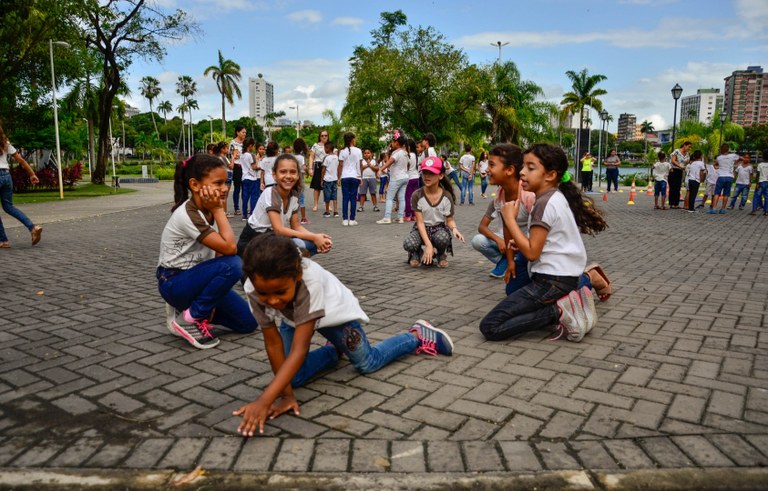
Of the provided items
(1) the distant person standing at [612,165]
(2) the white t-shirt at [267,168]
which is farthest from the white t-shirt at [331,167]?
(1) the distant person standing at [612,165]

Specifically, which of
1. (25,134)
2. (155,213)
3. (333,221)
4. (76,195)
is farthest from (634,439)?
(25,134)

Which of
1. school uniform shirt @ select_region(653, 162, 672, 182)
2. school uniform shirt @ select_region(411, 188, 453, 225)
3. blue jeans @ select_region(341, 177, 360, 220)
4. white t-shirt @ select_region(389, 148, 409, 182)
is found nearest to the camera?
school uniform shirt @ select_region(411, 188, 453, 225)

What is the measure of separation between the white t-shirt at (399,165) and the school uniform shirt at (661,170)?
27.3ft

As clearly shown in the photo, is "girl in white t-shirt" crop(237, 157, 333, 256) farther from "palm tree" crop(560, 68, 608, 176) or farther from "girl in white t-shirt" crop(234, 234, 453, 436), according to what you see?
"palm tree" crop(560, 68, 608, 176)

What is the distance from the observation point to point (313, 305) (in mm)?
3061

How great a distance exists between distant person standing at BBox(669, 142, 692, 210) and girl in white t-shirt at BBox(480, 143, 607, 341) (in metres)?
13.5

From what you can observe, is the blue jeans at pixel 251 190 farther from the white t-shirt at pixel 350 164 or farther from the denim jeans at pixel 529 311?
the denim jeans at pixel 529 311

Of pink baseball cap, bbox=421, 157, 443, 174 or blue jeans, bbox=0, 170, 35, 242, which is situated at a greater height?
pink baseball cap, bbox=421, 157, 443, 174

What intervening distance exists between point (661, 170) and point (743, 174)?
6.76 ft

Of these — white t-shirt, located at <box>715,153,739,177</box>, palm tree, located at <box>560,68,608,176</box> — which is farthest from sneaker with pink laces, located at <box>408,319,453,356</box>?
palm tree, located at <box>560,68,608,176</box>

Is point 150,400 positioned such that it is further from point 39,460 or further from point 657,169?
point 657,169

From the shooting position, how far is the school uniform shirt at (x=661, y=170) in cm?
1652

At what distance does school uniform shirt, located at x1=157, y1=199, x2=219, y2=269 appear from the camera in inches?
165

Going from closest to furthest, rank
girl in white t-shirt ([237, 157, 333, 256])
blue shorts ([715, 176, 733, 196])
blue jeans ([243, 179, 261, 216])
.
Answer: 1. girl in white t-shirt ([237, 157, 333, 256])
2. blue jeans ([243, 179, 261, 216])
3. blue shorts ([715, 176, 733, 196])
